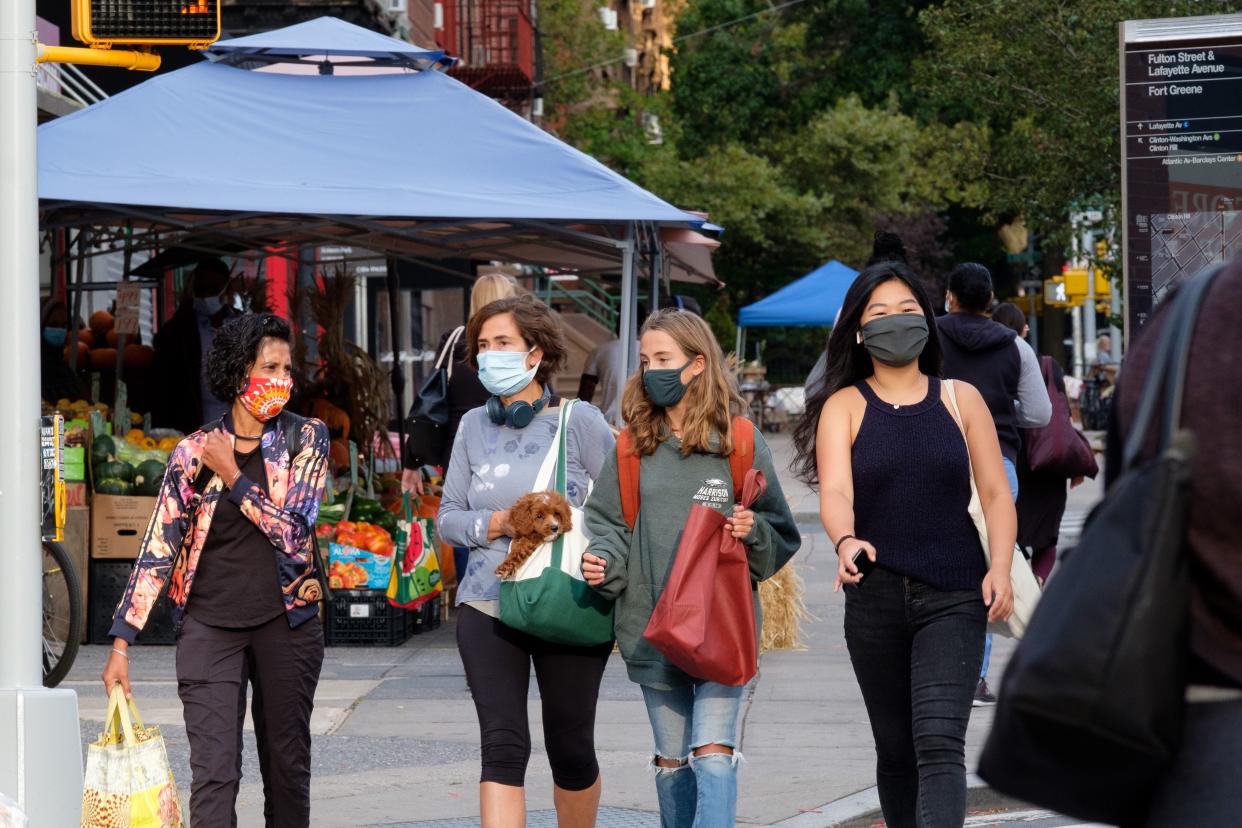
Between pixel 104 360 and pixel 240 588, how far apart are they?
8.93 m

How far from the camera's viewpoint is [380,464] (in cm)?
1366

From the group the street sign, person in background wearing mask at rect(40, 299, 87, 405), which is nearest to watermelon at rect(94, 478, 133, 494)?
person in background wearing mask at rect(40, 299, 87, 405)

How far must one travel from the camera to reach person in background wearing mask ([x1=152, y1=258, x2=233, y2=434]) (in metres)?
12.4

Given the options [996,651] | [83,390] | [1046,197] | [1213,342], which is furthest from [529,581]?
[1046,197]

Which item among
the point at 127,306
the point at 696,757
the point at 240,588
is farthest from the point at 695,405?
the point at 127,306

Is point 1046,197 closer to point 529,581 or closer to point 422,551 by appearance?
point 422,551

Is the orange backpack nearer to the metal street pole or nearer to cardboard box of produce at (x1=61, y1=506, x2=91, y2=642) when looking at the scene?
the metal street pole

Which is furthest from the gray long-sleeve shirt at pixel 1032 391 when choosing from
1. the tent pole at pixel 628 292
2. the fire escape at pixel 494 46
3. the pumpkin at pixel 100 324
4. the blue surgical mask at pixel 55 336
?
the fire escape at pixel 494 46

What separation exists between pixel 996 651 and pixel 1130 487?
8663mm

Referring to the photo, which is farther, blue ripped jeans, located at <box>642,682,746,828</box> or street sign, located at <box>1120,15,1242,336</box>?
street sign, located at <box>1120,15,1242,336</box>

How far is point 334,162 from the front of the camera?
11.1 meters

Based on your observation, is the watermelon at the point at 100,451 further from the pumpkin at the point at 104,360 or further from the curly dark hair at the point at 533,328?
the curly dark hair at the point at 533,328

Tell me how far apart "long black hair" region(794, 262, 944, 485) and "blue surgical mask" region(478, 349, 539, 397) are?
0.84 metres

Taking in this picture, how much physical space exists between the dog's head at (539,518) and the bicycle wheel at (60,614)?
483 centimetres
